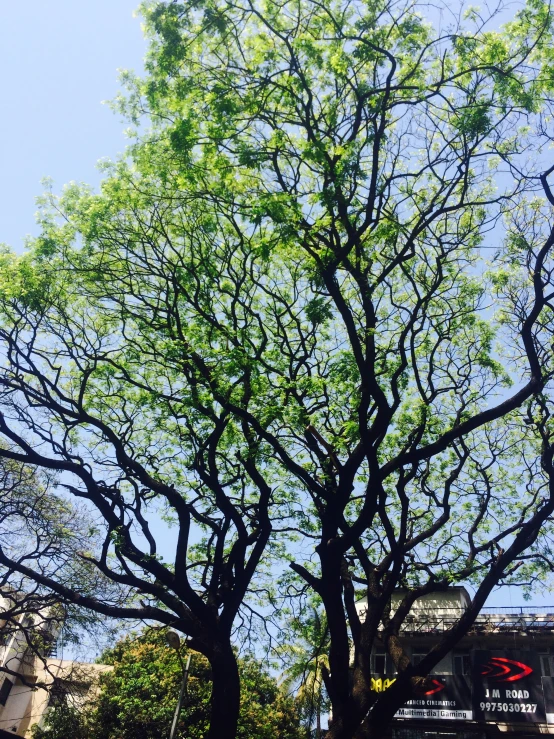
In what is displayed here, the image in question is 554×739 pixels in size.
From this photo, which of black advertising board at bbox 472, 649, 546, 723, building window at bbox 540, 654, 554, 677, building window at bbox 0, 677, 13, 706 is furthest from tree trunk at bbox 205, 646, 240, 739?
building window at bbox 0, 677, 13, 706

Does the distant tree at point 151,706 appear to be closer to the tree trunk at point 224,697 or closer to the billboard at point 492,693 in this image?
the billboard at point 492,693

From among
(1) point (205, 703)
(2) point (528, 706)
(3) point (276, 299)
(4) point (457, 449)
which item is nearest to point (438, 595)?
(2) point (528, 706)

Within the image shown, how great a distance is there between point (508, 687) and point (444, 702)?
7.15ft

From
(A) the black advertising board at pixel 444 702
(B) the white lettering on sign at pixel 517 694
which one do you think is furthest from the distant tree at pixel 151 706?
(B) the white lettering on sign at pixel 517 694

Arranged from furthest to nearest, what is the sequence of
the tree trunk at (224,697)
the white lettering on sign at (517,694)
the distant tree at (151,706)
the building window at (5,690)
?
the building window at (5,690) < the distant tree at (151,706) < the white lettering on sign at (517,694) < the tree trunk at (224,697)

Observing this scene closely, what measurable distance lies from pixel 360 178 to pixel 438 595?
19280 millimetres

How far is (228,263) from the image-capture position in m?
11.1

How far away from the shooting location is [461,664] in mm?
21578

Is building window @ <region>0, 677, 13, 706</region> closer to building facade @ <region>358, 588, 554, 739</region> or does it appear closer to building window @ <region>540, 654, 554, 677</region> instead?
building facade @ <region>358, 588, 554, 739</region>

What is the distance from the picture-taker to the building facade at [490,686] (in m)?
18.2

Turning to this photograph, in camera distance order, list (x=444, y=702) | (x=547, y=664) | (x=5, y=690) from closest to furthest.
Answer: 1. (x=444, y=702)
2. (x=547, y=664)
3. (x=5, y=690)

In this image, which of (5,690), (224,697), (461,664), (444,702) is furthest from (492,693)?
(5,690)

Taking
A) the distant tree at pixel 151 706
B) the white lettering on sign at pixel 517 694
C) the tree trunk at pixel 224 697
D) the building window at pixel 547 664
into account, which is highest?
the building window at pixel 547 664

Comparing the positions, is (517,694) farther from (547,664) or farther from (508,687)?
(547,664)
